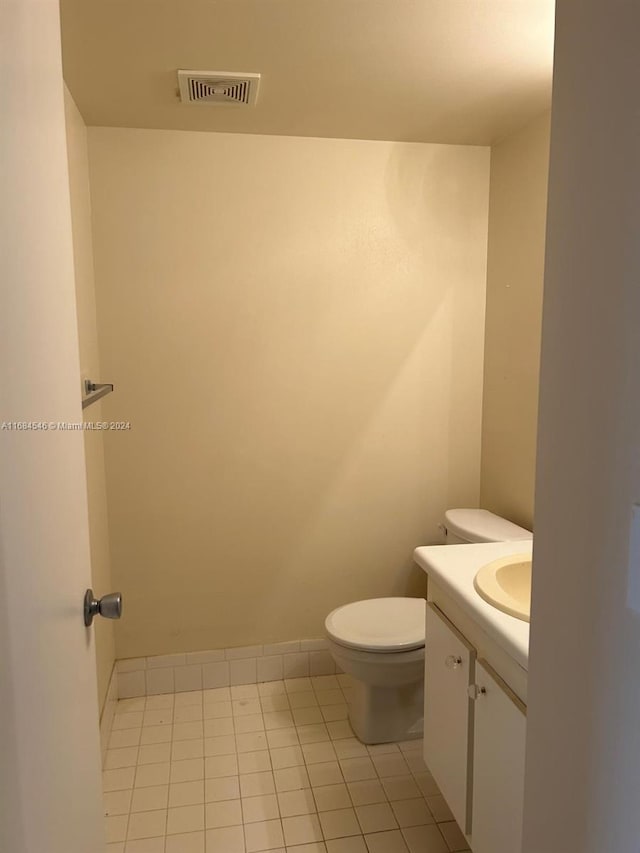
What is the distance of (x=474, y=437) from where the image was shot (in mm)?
2869

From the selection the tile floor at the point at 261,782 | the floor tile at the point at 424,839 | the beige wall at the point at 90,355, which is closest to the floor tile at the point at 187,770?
the tile floor at the point at 261,782

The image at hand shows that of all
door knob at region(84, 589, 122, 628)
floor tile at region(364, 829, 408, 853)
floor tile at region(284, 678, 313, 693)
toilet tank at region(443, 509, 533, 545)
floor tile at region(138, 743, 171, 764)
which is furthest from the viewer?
floor tile at region(284, 678, 313, 693)

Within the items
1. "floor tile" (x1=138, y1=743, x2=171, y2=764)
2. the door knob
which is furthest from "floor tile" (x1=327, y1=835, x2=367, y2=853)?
the door knob

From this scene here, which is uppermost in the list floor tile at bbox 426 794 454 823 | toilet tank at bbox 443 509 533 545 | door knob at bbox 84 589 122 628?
door knob at bbox 84 589 122 628

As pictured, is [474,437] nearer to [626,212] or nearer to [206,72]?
[206,72]

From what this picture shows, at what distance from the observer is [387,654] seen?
7.23ft

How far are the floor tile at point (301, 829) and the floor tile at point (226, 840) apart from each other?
137mm

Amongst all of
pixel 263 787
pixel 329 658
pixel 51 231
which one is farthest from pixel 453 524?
pixel 51 231

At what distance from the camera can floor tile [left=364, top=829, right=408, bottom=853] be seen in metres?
1.87

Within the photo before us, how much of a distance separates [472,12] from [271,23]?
20.0 inches

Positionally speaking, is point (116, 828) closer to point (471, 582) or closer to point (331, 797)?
point (331, 797)

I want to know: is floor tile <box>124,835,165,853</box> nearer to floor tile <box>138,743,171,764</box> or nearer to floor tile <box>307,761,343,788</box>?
floor tile <box>138,743,171,764</box>

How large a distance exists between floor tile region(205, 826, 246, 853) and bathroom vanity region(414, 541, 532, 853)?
24.3 inches

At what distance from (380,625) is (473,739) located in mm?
808
